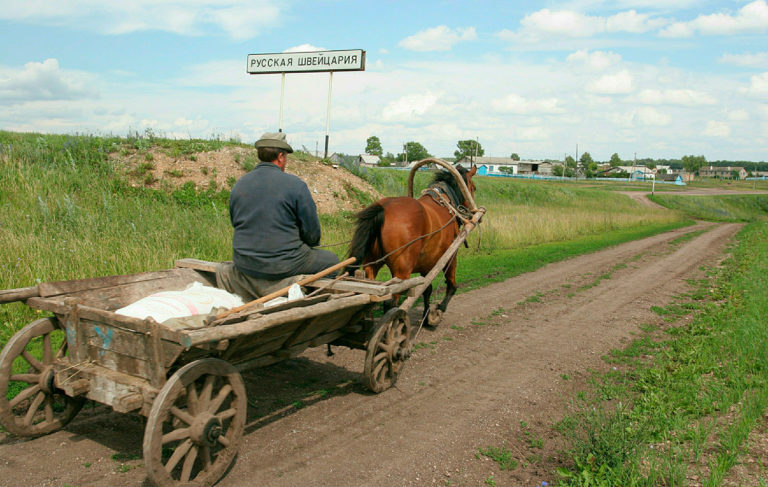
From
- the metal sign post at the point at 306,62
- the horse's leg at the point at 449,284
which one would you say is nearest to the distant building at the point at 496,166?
the metal sign post at the point at 306,62

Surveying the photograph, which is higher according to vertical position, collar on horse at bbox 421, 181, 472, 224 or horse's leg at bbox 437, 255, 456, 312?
collar on horse at bbox 421, 181, 472, 224

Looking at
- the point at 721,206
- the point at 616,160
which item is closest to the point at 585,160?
the point at 616,160

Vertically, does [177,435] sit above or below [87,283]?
below

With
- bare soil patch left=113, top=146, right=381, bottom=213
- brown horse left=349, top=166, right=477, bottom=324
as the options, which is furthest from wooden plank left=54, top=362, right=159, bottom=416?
bare soil patch left=113, top=146, right=381, bottom=213

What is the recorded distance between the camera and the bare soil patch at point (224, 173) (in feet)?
47.5

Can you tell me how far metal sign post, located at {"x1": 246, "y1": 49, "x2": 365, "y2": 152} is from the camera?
749 inches

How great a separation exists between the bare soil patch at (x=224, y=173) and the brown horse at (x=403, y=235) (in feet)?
28.0

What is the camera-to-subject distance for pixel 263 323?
11.7 feet

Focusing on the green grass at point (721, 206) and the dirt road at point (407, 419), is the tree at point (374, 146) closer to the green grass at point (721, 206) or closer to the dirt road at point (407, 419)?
the green grass at point (721, 206)

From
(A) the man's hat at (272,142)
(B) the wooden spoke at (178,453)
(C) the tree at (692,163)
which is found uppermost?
(C) the tree at (692,163)

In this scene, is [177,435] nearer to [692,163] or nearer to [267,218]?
[267,218]

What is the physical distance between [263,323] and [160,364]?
0.67m

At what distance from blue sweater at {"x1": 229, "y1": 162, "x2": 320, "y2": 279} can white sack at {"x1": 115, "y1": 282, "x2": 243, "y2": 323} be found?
0.34 metres

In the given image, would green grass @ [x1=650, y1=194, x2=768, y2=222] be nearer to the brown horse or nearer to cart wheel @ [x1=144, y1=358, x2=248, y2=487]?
the brown horse
